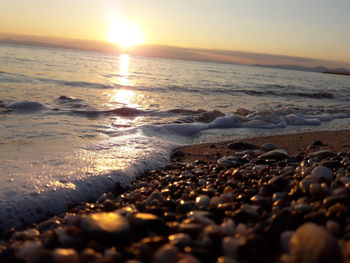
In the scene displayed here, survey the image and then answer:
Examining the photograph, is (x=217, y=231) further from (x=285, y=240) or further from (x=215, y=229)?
(x=285, y=240)

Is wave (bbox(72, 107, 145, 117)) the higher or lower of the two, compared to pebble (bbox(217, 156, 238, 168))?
lower

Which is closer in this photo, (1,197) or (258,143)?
(1,197)

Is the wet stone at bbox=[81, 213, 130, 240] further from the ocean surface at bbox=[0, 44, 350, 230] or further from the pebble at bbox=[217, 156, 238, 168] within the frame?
the pebble at bbox=[217, 156, 238, 168]

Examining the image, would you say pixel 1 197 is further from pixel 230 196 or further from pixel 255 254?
pixel 255 254

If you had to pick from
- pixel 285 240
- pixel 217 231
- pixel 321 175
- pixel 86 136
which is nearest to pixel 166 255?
pixel 217 231

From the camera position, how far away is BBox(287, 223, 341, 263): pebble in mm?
1317

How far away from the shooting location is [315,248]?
4.42ft

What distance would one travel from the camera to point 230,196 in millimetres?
2580

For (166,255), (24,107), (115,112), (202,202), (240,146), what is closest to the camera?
(166,255)

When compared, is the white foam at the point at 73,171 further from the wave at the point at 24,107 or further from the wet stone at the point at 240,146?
the wave at the point at 24,107

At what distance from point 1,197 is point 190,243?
86.9 inches

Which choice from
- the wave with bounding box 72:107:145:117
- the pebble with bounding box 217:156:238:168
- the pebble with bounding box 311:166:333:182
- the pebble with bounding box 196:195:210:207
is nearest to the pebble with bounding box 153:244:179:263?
the pebble with bounding box 196:195:210:207

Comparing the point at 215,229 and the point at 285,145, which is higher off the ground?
the point at 215,229

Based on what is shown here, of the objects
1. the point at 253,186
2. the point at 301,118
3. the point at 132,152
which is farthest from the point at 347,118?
the point at 253,186
